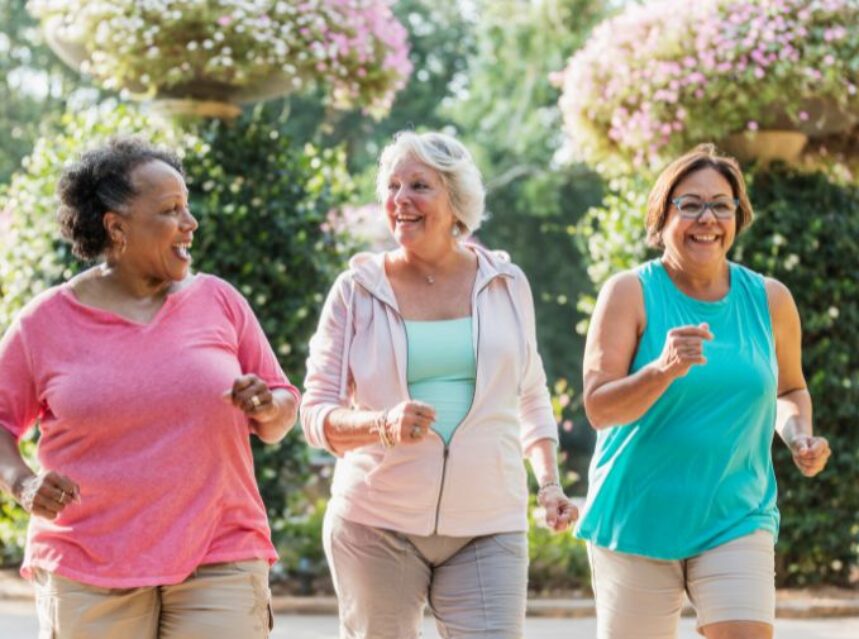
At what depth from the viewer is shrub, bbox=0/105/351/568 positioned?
27.2 ft

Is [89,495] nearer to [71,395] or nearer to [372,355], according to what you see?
[71,395]

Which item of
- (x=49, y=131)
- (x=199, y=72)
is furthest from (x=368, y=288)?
(x=49, y=131)

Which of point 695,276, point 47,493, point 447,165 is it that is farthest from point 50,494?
point 695,276

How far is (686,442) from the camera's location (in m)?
4.10

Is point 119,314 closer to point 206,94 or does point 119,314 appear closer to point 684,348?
point 684,348

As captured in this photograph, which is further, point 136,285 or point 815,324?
point 815,324

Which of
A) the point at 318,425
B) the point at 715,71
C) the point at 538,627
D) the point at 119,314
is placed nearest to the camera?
A: the point at 119,314

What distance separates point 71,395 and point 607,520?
1389 mm

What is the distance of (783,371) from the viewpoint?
4.42 m

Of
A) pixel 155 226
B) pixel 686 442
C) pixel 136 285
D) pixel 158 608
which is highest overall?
pixel 155 226

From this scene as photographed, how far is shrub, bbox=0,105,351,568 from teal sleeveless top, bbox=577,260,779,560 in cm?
428

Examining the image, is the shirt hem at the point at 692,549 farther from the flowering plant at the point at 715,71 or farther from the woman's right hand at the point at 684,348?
the flowering plant at the point at 715,71

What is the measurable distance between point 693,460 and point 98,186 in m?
1.59

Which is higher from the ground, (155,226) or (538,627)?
(155,226)
